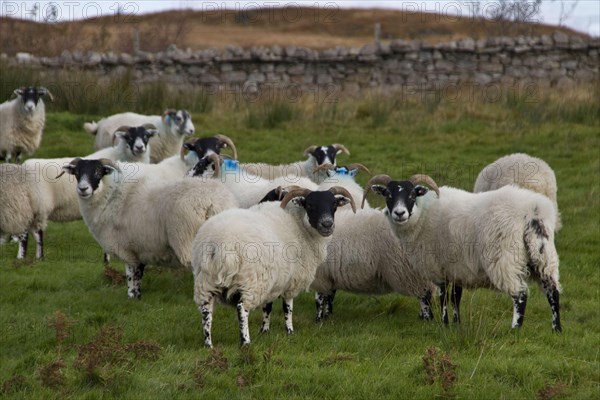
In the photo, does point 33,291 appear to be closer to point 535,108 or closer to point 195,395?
point 195,395

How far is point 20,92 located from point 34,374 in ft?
35.5

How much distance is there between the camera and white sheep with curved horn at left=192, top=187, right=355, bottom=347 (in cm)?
704

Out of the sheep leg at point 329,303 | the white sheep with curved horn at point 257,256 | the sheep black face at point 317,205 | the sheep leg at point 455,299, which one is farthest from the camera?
the sheep leg at point 329,303

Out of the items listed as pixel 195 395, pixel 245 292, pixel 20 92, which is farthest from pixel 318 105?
pixel 195 395

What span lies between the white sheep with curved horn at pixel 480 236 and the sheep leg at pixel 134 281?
2.68 m

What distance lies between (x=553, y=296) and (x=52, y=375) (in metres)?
4.20

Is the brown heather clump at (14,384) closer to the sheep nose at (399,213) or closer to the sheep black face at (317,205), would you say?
the sheep black face at (317,205)

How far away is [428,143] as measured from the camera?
1759 cm

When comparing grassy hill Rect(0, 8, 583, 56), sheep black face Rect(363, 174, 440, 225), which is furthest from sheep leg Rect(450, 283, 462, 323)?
grassy hill Rect(0, 8, 583, 56)

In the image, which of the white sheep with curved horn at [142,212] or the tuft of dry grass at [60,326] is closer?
the tuft of dry grass at [60,326]

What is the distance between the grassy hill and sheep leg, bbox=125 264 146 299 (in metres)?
23.9

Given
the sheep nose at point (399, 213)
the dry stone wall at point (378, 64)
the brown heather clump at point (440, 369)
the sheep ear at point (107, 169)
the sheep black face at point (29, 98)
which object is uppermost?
the dry stone wall at point (378, 64)

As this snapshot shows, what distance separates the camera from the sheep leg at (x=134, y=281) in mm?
9164

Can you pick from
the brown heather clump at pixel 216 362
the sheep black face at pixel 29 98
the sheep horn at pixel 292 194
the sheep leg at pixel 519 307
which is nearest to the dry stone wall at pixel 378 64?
the sheep black face at pixel 29 98
